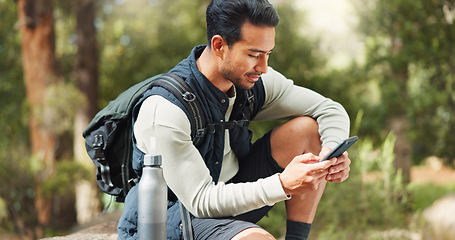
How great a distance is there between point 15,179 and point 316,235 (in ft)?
14.1

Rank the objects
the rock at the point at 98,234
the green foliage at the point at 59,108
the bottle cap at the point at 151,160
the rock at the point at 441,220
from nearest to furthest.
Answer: the bottle cap at the point at 151,160 < the rock at the point at 98,234 < the rock at the point at 441,220 < the green foliage at the point at 59,108

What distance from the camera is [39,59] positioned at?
298 inches

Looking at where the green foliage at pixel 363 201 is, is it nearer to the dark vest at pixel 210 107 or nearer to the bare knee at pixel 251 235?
the dark vest at pixel 210 107

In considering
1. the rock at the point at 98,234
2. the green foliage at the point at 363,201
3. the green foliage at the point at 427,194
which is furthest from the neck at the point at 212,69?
Answer: the green foliage at the point at 427,194

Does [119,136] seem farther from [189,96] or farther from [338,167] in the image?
[338,167]

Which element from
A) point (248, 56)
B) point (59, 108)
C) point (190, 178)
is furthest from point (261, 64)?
point (59, 108)

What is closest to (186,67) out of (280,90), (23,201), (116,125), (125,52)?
(116,125)

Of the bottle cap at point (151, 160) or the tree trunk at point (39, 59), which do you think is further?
the tree trunk at point (39, 59)

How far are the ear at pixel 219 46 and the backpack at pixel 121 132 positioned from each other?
20 cm

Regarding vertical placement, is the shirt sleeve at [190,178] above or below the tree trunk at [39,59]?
below

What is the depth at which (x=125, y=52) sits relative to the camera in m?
9.55

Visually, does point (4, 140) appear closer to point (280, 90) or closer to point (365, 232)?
point (365, 232)

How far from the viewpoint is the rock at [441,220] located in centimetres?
434

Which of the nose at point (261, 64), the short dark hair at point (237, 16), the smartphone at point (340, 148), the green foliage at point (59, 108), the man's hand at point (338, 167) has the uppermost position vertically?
the green foliage at point (59, 108)
